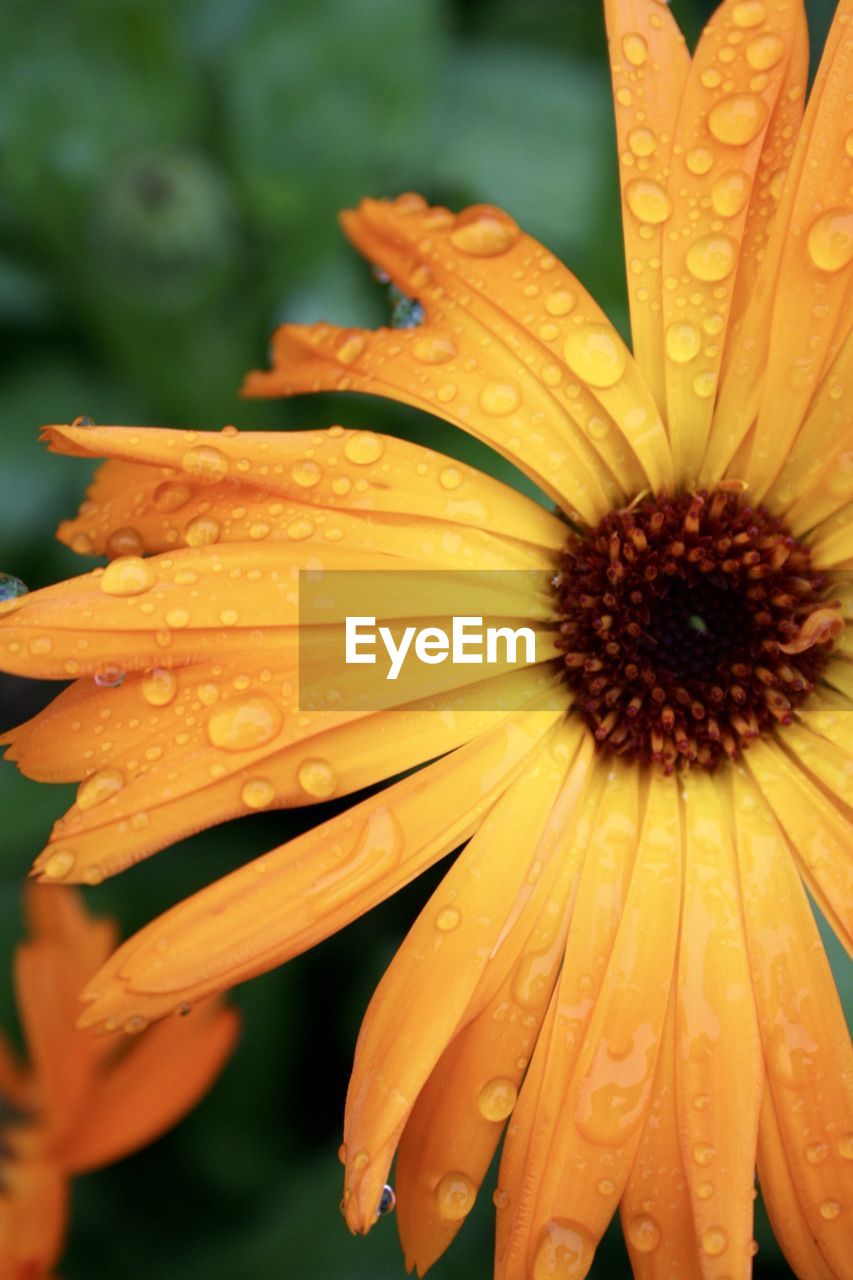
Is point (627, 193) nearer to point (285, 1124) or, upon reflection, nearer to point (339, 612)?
point (339, 612)

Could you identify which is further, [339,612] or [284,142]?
[284,142]

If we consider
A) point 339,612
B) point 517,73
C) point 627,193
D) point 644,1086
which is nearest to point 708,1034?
point 644,1086

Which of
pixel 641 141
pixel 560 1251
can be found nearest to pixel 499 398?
pixel 641 141

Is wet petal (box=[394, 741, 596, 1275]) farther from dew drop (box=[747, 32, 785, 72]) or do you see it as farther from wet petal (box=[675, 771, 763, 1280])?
dew drop (box=[747, 32, 785, 72])

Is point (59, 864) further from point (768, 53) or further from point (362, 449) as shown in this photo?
point (768, 53)

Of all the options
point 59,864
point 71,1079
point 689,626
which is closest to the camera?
point 59,864

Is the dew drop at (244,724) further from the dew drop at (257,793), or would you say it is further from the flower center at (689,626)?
the flower center at (689,626)
